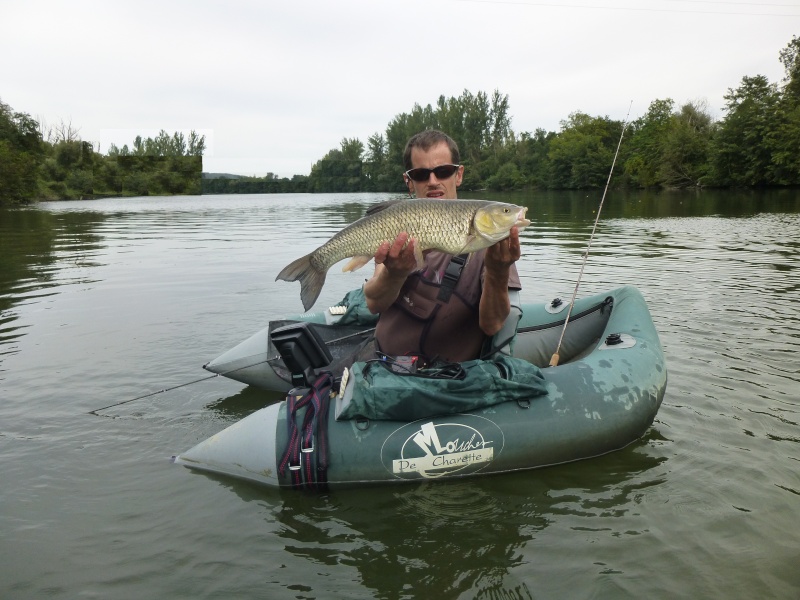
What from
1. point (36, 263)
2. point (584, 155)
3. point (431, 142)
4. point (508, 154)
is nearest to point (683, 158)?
point (584, 155)

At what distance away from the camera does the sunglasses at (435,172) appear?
4.25m

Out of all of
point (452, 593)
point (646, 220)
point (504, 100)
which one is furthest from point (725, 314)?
point (504, 100)

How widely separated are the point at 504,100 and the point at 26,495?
100648 mm

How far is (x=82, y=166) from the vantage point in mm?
82188

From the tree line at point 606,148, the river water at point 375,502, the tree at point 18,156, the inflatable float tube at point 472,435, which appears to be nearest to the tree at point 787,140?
the tree line at point 606,148

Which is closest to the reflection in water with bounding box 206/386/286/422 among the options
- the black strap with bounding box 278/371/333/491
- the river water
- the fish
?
the river water

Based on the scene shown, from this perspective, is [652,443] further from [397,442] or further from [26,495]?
[26,495]

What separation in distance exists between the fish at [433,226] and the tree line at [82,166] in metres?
53.3

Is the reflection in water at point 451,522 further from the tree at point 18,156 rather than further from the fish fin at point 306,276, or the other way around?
the tree at point 18,156

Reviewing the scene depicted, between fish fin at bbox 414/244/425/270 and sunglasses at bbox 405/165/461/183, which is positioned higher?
sunglasses at bbox 405/165/461/183

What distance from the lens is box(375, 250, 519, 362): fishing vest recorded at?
4.28m

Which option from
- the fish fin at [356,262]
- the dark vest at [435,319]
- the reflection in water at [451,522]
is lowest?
the reflection in water at [451,522]

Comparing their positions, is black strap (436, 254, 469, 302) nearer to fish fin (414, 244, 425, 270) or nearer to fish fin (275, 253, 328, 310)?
fish fin (414, 244, 425, 270)

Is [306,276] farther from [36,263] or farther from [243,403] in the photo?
[36,263]
